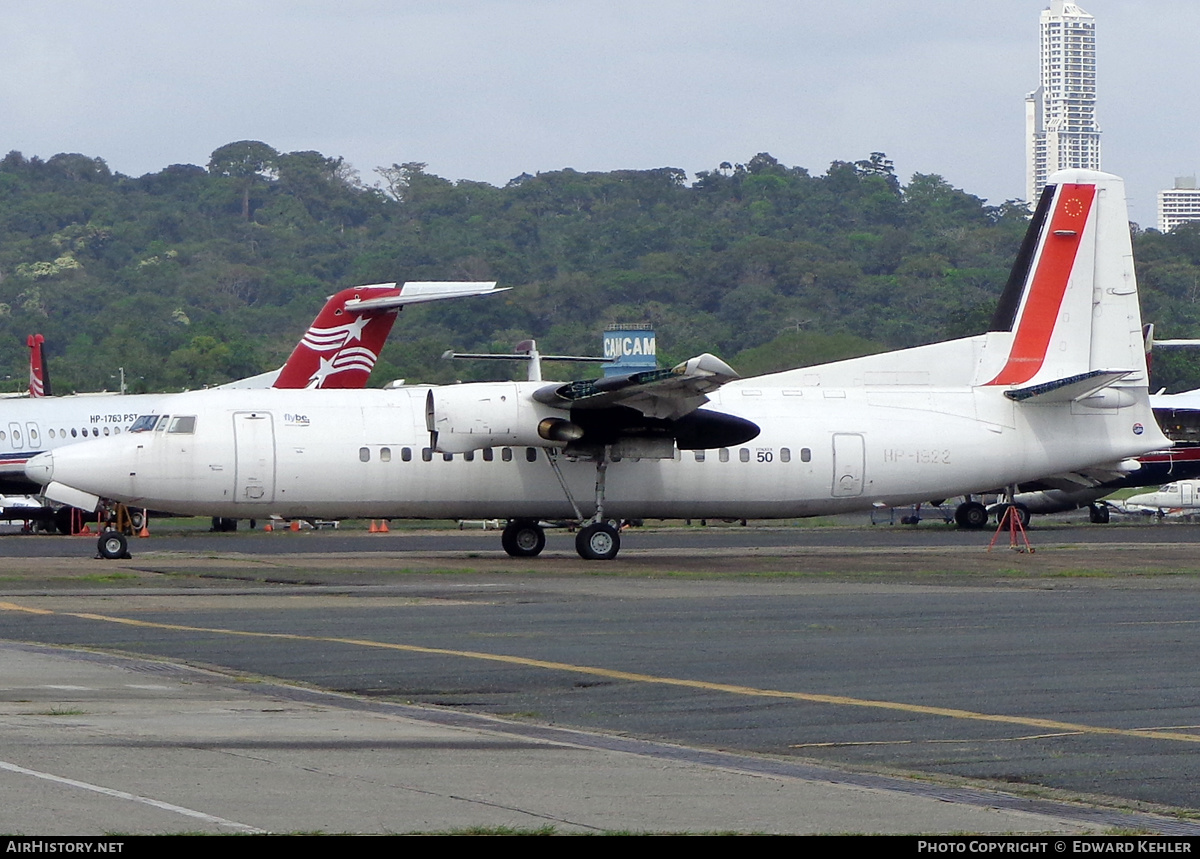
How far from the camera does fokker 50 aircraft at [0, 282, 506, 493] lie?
36.5 m

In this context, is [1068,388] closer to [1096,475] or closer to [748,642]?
[1096,475]

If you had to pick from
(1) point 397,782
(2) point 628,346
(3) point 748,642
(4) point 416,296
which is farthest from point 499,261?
(1) point 397,782

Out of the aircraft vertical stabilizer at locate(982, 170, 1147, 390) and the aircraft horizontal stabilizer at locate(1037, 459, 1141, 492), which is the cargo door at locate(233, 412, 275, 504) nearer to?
the aircraft vertical stabilizer at locate(982, 170, 1147, 390)

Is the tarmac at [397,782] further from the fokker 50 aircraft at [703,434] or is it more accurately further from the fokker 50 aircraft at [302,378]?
the fokker 50 aircraft at [302,378]

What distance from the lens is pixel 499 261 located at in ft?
372

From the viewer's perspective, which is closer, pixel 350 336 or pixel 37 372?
pixel 350 336

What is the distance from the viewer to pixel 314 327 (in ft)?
131

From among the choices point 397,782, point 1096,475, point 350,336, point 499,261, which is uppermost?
point 499,261

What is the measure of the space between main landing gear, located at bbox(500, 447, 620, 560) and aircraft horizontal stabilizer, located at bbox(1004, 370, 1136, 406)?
7712 millimetres

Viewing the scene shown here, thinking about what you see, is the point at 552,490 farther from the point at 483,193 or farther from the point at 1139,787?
the point at 483,193

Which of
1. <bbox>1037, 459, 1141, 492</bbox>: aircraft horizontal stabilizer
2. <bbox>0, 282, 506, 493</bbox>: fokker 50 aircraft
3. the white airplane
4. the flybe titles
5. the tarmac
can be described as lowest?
the tarmac

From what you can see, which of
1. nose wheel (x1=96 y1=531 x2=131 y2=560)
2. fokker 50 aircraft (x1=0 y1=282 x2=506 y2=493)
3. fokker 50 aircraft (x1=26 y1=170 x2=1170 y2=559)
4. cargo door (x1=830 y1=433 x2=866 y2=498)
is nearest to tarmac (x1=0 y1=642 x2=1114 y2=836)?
fokker 50 aircraft (x1=26 y1=170 x2=1170 y2=559)

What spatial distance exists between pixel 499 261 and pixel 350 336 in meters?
73.9

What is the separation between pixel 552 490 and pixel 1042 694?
52.2 ft
